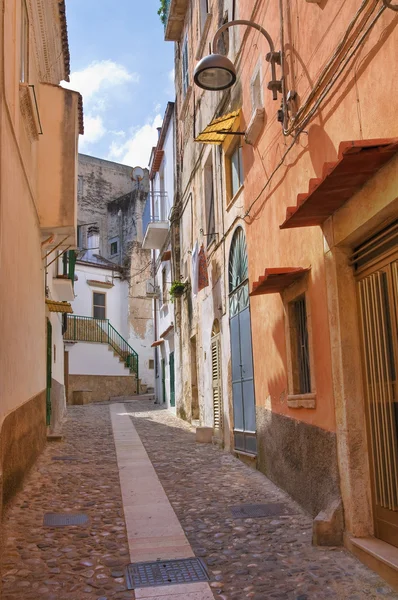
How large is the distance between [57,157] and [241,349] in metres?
4.52

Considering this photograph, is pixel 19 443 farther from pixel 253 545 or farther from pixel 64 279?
pixel 64 279

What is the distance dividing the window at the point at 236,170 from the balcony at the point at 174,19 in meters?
7.21

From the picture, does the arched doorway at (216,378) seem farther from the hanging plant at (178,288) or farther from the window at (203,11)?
the window at (203,11)

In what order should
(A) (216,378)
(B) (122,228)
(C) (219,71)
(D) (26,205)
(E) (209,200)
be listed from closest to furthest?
(C) (219,71) < (D) (26,205) < (A) (216,378) < (E) (209,200) < (B) (122,228)

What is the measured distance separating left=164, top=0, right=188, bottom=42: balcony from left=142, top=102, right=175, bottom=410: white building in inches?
106

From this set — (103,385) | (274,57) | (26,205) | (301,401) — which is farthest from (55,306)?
(103,385)

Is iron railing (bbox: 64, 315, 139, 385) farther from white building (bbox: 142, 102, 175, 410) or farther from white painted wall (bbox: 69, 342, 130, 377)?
white building (bbox: 142, 102, 175, 410)

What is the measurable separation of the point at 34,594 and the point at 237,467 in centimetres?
507

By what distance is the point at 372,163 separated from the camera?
3.81m

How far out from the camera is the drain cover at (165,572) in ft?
13.6

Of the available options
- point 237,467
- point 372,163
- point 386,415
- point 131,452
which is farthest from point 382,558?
point 131,452

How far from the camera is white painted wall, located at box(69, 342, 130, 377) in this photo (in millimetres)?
27547

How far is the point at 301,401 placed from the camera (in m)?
5.97

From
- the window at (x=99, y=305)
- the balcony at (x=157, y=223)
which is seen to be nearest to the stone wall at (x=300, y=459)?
the balcony at (x=157, y=223)
